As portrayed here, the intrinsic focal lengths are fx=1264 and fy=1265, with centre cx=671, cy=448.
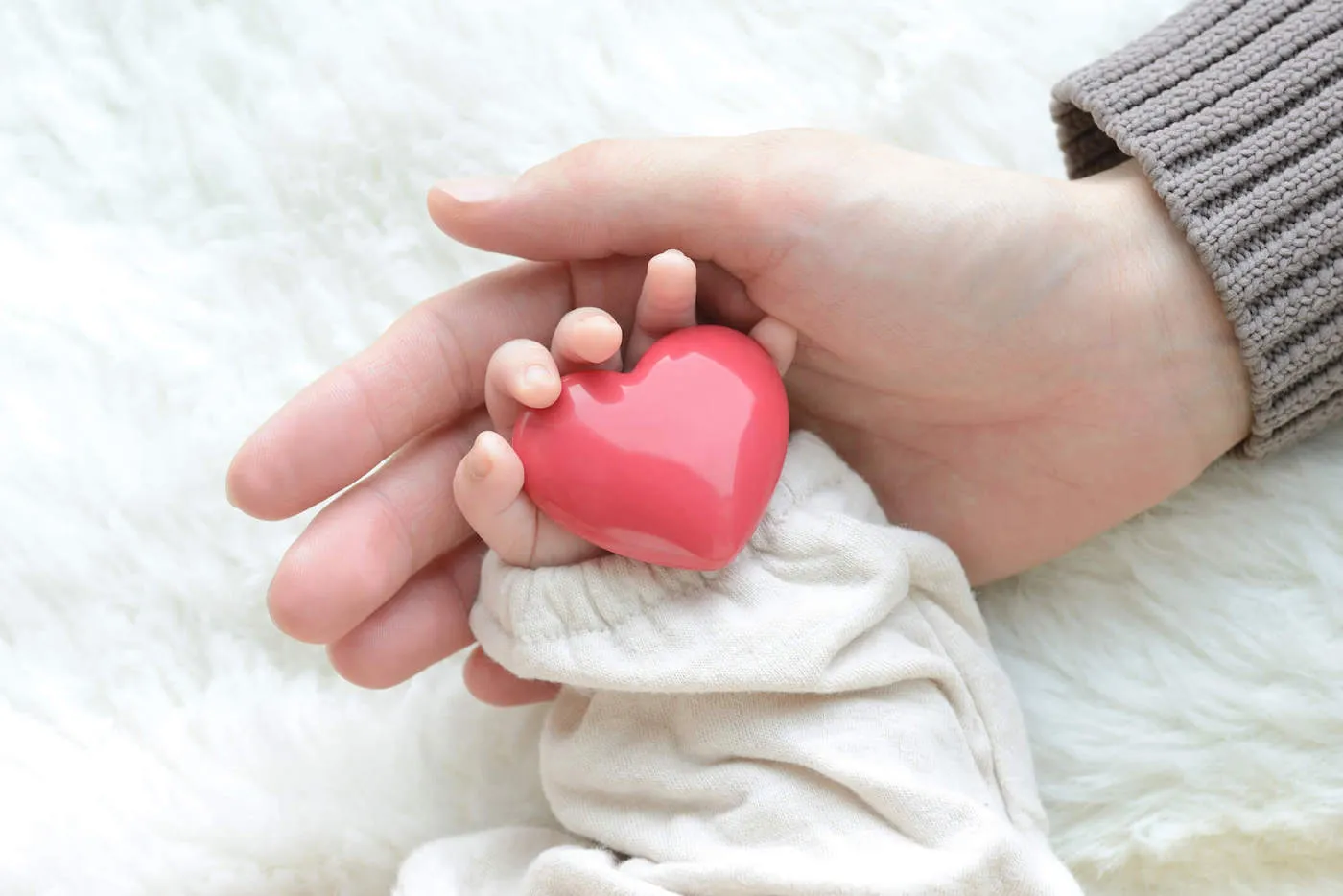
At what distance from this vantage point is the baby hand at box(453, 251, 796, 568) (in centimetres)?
74

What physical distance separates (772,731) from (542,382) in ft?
0.82

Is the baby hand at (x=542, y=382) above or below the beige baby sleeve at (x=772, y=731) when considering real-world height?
above

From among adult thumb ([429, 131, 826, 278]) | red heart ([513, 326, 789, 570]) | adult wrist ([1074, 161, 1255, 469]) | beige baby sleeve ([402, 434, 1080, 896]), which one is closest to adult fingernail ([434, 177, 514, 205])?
adult thumb ([429, 131, 826, 278])

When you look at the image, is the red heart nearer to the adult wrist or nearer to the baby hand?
the baby hand

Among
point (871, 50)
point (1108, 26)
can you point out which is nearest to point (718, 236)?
point (871, 50)

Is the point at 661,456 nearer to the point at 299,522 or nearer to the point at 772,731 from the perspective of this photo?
the point at 772,731

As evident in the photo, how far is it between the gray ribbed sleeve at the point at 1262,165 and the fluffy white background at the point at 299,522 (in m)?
0.11

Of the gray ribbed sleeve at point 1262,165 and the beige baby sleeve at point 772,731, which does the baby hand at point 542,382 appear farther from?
the gray ribbed sleeve at point 1262,165

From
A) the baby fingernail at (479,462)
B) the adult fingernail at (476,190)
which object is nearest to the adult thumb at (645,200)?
the adult fingernail at (476,190)

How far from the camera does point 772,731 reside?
0.76 metres

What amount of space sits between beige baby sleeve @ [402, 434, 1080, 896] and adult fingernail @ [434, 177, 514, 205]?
23 centimetres

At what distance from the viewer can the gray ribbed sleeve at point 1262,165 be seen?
81cm

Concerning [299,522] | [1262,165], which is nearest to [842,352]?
[1262,165]

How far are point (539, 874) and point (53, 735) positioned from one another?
1.38ft
